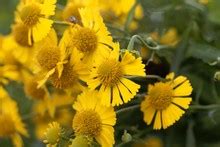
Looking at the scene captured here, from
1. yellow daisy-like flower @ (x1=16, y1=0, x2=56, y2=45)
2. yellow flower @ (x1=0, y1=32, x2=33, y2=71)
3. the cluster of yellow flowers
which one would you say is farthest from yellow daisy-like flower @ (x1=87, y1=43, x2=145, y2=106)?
yellow flower @ (x1=0, y1=32, x2=33, y2=71)

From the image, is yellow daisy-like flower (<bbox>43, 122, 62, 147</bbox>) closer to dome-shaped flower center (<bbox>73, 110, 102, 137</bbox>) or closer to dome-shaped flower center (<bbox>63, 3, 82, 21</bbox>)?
dome-shaped flower center (<bbox>73, 110, 102, 137</bbox>)

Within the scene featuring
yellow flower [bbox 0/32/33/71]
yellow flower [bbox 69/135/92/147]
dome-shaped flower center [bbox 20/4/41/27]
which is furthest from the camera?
yellow flower [bbox 0/32/33/71]

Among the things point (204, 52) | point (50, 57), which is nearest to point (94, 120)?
point (50, 57)

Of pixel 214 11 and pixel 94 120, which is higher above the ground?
pixel 214 11

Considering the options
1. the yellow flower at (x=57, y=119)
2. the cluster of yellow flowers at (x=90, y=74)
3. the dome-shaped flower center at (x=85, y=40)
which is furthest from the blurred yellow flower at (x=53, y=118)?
the dome-shaped flower center at (x=85, y=40)

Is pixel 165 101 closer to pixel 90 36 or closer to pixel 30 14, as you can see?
pixel 90 36

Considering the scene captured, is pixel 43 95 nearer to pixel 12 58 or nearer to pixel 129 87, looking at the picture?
pixel 12 58
